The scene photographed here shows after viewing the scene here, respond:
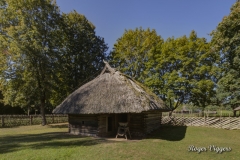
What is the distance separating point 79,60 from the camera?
28578 mm

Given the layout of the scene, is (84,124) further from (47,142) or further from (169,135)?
(169,135)

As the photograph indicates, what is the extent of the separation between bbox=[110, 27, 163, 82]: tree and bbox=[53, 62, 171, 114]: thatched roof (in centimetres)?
1319

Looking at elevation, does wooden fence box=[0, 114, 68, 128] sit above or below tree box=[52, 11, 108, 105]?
below

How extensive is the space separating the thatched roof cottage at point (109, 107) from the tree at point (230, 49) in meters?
11.5

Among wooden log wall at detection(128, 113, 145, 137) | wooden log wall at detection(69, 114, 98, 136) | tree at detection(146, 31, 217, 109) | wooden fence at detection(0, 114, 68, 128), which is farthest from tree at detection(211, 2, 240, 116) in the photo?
wooden fence at detection(0, 114, 68, 128)

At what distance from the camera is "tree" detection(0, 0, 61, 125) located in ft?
71.5

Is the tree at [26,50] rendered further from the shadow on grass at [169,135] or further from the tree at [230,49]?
the tree at [230,49]

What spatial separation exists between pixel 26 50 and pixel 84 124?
1233 centimetres

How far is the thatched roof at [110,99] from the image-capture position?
1345 cm

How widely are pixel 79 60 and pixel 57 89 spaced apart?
19.0ft

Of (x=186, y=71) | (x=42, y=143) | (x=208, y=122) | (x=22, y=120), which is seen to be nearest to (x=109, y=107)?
(x=42, y=143)

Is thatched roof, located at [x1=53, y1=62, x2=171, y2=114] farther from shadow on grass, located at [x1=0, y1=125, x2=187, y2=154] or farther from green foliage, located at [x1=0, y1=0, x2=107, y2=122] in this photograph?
green foliage, located at [x1=0, y1=0, x2=107, y2=122]

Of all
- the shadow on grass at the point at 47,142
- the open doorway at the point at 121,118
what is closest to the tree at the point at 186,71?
the open doorway at the point at 121,118

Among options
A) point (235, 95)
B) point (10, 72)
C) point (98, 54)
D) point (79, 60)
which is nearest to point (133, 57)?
point (98, 54)
